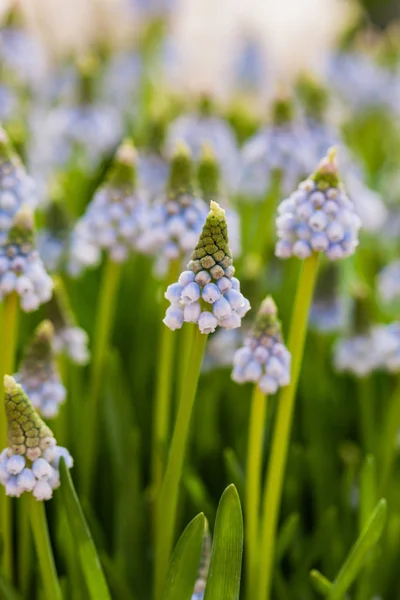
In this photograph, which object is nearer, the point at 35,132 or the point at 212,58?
the point at 35,132

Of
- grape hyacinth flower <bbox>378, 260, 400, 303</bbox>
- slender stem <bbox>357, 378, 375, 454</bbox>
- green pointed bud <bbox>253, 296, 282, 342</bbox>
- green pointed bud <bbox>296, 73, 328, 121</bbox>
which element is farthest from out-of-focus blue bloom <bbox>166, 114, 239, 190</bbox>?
green pointed bud <bbox>253, 296, 282, 342</bbox>

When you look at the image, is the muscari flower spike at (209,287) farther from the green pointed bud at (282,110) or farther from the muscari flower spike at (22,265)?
the green pointed bud at (282,110)

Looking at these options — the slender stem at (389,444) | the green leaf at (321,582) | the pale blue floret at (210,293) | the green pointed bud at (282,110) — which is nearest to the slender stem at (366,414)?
the slender stem at (389,444)

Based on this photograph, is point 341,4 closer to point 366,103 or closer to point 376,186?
point 366,103

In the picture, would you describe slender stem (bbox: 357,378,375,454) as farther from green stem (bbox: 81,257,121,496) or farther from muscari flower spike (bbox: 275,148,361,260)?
muscari flower spike (bbox: 275,148,361,260)

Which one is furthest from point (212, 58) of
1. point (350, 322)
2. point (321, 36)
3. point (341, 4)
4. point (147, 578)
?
point (147, 578)
